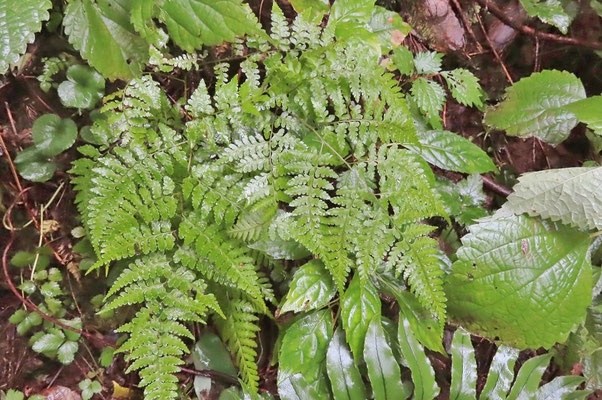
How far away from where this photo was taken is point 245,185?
1635mm

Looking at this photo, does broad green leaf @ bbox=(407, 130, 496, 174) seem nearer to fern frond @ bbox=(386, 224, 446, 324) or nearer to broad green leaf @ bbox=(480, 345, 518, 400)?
fern frond @ bbox=(386, 224, 446, 324)

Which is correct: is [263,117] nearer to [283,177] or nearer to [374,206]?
[283,177]

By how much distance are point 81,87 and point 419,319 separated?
62.1 inches

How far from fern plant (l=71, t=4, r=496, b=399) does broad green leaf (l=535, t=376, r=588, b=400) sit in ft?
2.66

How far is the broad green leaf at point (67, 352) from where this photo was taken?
1.83 metres

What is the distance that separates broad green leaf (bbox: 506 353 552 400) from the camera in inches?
79.9

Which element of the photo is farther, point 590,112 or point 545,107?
point 545,107

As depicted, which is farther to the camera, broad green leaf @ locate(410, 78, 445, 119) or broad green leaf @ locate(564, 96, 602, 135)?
broad green leaf @ locate(410, 78, 445, 119)

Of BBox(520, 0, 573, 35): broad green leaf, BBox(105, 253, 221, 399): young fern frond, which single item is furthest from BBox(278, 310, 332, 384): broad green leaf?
BBox(520, 0, 573, 35): broad green leaf

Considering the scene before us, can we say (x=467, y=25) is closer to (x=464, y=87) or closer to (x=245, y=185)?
(x=464, y=87)

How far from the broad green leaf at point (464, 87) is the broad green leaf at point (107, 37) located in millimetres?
1329

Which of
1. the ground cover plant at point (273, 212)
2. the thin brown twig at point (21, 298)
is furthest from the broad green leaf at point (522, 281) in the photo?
the thin brown twig at point (21, 298)

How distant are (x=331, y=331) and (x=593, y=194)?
1.16 m

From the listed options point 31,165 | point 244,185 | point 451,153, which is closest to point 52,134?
point 31,165
